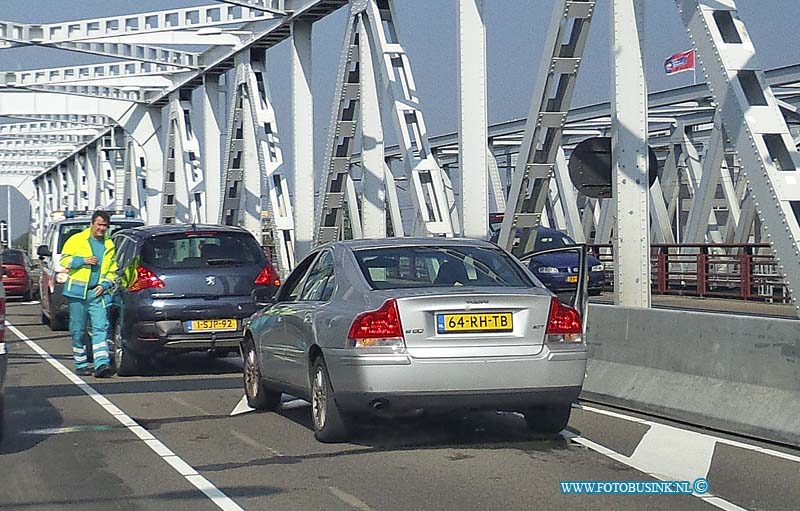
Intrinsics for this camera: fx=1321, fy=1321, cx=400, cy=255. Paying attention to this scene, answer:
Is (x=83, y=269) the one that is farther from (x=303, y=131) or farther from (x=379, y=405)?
(x=303, y=131)

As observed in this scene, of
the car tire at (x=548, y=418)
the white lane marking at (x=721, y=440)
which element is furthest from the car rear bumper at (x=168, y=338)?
the car tire at (x=548, y=418)

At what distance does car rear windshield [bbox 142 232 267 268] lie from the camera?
1495cm

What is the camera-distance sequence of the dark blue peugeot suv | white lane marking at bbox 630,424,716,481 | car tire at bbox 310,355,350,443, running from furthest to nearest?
the dark blue peugeot suv → car tire at bbox 310,355,350,443 → white lane marking at bbox 630,424,716,481

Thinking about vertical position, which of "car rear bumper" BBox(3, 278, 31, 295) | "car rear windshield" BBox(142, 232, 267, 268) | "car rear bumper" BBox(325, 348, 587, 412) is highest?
"car rear windshield" BBox(142, 232, 267, 268)

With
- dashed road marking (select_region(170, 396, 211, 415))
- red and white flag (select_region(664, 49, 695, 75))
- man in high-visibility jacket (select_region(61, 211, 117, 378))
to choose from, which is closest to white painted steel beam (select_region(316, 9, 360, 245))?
man in high-visibility jacket (select_region(61, 211, 117, 378))

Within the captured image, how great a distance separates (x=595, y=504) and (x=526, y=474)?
965 mm

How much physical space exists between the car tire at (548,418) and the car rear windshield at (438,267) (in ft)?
2.98

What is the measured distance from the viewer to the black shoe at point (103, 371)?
1447 centimetres

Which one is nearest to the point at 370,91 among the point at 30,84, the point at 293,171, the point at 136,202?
the point at 293,171

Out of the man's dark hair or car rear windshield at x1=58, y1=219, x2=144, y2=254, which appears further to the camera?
car rear windshield at x1=58, y1=219, x2=144, y2=254

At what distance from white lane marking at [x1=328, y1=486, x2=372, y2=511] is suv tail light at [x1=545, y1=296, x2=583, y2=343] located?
215 centimetres

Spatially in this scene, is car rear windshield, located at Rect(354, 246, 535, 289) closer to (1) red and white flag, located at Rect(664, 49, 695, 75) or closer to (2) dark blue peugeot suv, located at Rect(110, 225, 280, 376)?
(2) dark blue peugeot suv, located at Rect(110, 225, 280, 376)

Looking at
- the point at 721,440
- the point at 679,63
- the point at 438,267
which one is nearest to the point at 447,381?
the point at 438,267

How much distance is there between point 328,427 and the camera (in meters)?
9.32
